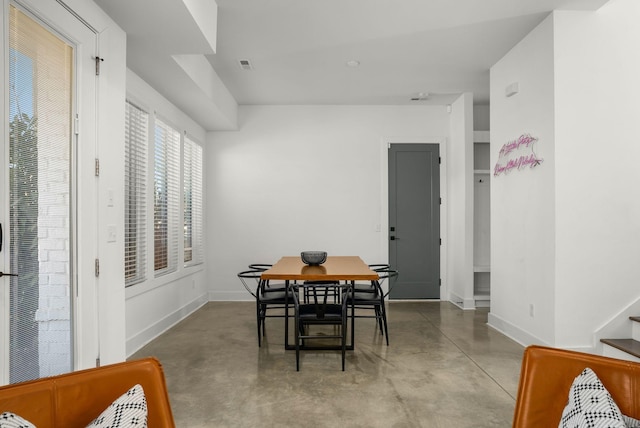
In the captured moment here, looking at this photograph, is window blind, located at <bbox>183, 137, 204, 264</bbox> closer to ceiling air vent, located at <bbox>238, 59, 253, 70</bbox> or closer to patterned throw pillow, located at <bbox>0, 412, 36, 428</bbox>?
ceiling air vent, located at <bbox>238, 59, 253, 70</bbox>

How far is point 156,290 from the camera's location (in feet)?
14.6

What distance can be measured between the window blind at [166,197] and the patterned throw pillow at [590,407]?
421 centimetres

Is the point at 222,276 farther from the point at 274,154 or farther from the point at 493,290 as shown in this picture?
the point at 493,290

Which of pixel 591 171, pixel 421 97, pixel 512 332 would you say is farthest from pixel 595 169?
pixel 421 97

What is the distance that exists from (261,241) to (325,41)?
3260mm

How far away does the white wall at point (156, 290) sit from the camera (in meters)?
3.93

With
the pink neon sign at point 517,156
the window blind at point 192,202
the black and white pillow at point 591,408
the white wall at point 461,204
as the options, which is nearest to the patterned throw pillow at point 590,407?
the black and white pillow at point 591,408

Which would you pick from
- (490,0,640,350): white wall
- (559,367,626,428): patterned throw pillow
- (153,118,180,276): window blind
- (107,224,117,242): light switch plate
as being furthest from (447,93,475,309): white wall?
(559,367,626,428): patterned throw pillow

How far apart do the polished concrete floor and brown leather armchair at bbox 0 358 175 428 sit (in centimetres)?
147

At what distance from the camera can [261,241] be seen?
6305mm

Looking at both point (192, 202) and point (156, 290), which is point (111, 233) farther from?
point (192, 202)

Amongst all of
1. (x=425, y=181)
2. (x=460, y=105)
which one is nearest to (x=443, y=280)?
(x=425, y=181)

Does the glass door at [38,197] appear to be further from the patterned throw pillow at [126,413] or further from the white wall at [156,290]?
the white wall at [156,290]

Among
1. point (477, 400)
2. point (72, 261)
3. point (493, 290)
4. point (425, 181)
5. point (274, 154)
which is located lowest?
point (477, 400)
